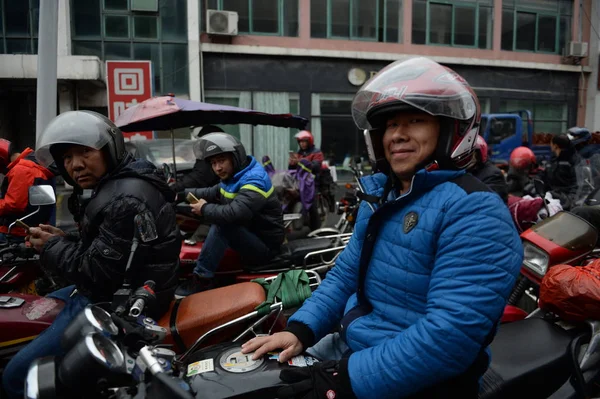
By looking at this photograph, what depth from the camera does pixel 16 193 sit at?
4.04 m

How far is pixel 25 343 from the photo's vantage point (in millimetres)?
2461

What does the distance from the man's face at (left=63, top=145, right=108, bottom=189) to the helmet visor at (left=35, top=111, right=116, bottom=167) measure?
101mm

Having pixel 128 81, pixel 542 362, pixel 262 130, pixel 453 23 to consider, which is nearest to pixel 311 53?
pixel 262 130

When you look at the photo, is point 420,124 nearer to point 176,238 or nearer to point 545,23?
point 176,238

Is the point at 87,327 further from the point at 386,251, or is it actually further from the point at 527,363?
the point at 527,363

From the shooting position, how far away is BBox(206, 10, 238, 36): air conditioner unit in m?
15.7

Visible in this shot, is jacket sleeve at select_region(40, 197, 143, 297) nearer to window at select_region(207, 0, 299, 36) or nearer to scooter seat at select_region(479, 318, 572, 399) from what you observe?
scooter seat at select_region(479, 318, 572, 399)

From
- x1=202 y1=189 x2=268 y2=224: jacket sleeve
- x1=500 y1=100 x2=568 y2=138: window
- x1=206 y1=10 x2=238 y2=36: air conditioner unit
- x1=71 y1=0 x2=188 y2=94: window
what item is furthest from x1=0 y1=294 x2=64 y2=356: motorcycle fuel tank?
x1=500 y1=100 x2=568 y2=138: window

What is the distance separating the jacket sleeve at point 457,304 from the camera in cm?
140

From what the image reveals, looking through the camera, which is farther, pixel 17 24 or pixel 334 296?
pixel 17 24

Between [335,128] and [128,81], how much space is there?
11339 millimetres

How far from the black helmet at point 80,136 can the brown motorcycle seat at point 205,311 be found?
2.95ft

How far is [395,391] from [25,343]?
6.68 ft

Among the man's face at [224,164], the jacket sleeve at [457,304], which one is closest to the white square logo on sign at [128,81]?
the man's face at [224,164]
